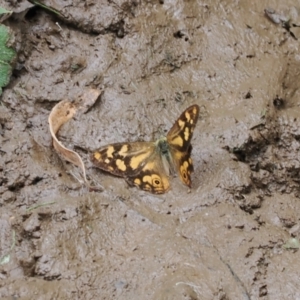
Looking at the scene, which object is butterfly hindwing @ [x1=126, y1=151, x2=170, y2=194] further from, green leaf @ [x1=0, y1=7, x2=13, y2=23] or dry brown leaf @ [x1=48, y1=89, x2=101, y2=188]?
green leaf @ [x1=0, y1=7, x2=13, y2=23]

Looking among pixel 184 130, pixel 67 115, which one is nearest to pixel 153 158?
pixel 184 130

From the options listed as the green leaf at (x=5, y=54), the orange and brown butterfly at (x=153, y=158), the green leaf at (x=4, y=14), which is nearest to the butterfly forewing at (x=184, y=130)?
the orange and brown butterfly at (x=153, y=158)

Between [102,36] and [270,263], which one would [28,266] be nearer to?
[270,263]

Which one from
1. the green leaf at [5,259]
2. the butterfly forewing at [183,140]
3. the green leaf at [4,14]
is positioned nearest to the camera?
the green leaf at [5,259]

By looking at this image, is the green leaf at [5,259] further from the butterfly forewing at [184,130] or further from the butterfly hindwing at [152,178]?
the butterfly forewing at [184,130]

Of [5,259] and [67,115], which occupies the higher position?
[67,115]

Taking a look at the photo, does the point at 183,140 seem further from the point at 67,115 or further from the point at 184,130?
the point at 67,115
